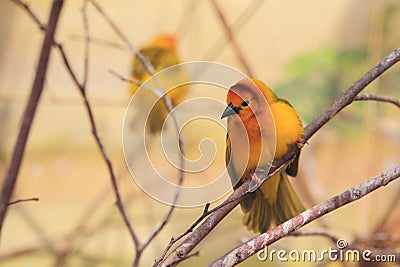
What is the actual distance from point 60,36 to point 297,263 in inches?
29.4

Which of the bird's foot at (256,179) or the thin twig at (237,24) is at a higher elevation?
the thin twig at (237,24)

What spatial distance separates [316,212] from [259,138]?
8 cm

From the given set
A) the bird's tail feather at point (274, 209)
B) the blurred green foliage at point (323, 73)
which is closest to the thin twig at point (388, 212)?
the blurred green foliage at point (323, 73)

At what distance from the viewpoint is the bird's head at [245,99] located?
54cm

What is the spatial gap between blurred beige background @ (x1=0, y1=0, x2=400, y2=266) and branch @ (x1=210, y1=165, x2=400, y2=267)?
80 centimetres

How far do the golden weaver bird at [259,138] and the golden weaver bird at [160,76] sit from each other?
190 mm

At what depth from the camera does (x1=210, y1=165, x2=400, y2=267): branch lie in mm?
524

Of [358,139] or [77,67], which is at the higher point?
[77,67]

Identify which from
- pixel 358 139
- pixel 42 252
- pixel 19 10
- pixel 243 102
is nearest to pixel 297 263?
pixel 358 139

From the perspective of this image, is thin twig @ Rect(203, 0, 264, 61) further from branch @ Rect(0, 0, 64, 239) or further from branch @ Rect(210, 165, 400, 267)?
branch @ Rect(210, 165, 400, 267)

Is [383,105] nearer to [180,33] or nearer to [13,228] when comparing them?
[180,33]

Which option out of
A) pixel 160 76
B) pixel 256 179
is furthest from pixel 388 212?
pixel 256 179

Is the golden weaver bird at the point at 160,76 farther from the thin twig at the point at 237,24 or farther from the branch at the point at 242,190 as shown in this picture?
the branch at the point at 242,190

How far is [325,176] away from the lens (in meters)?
1.45
